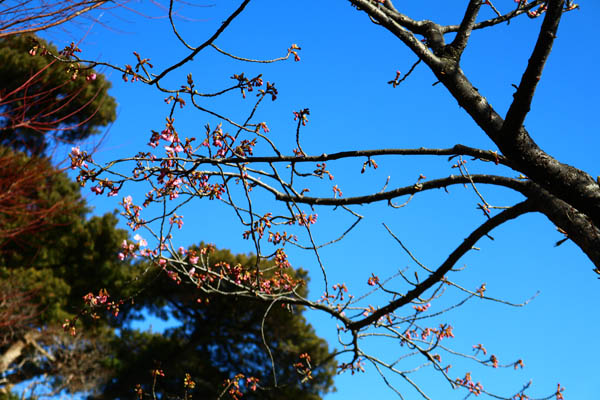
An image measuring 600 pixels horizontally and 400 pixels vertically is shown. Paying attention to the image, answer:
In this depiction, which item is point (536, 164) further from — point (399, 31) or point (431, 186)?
point (399, 31)

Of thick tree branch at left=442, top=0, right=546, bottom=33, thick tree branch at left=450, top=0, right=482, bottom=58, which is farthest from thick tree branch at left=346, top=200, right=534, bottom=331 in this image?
thick tree branch at left=442, top=0, right=546, bottom=33

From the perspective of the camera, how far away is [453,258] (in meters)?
3.29

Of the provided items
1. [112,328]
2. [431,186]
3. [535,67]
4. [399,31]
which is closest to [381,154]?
[431,186]

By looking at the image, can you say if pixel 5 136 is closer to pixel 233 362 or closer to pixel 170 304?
pixel 170 304

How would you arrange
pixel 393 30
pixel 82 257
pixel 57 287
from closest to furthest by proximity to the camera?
1. pixel 393 30
2. pixel 57 287
3. pixel 82 257

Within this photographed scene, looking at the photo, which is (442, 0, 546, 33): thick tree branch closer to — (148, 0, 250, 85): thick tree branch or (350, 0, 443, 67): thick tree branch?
(350, 0, 443, 67): thick tree branch

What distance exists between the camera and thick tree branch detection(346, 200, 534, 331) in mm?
3060

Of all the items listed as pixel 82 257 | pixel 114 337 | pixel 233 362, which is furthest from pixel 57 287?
pixel 233 362

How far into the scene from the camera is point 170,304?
53.1ft

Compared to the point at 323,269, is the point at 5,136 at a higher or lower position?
higher

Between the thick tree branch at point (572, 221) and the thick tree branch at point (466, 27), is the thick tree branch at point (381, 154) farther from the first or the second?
the thick tree branch at point (466, 27)

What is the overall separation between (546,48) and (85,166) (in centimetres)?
266

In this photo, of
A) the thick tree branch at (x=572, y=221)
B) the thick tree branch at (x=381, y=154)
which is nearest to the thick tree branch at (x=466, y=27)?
the thick tree branch at (x=381, y=154)

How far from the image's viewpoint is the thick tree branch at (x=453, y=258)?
3.06m
